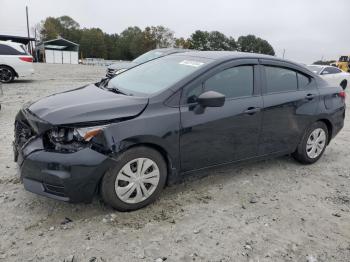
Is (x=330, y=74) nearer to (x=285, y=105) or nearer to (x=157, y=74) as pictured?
(x=285, y=105)

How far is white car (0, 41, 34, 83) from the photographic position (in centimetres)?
1240

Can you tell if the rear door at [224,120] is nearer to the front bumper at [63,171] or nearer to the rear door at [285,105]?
the rear door at [285,105]

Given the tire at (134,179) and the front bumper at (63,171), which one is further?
the tire at (134,179)

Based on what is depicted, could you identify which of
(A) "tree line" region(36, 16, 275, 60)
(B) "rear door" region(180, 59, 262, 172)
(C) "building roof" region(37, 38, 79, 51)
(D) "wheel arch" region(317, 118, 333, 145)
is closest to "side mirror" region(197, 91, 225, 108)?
(B) "rear door" region(180, 59, 262, 172)

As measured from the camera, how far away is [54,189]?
2996 millimetres

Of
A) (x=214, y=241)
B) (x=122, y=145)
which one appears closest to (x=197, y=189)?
(x=214, y=241)

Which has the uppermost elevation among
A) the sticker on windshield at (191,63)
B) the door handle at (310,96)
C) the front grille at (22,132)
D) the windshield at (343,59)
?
the windshield at (343,59)

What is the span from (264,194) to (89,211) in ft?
6.47

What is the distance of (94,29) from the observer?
257 feet

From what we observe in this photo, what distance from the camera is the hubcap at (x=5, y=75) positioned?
1262cm

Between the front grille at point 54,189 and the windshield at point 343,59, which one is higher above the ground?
the windshield at point 343,59

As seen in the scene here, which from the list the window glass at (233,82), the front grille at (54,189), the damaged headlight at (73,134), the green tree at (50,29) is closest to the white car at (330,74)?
the window glass at (233,82)

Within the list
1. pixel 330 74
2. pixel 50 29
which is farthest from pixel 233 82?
pixel 50 29

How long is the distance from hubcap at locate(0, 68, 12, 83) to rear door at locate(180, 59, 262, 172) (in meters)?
11.3
